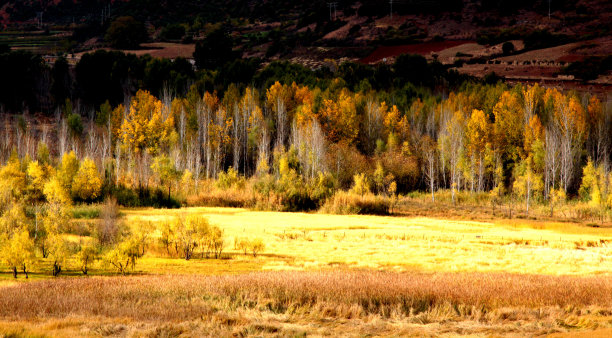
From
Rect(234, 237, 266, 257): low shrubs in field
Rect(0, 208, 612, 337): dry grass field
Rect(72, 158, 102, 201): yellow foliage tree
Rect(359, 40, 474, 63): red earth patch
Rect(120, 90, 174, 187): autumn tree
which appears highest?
Rect(359, 40, 474, 63): red earth patch

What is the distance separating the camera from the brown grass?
21.8 m

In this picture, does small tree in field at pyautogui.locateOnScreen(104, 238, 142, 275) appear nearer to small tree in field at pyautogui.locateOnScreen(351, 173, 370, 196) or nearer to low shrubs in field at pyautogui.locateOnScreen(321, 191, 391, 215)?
low shrubs in field at pyautogui.locateOnScreen(321, 191, 391, 215)

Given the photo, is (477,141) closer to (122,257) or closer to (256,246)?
(256,246)

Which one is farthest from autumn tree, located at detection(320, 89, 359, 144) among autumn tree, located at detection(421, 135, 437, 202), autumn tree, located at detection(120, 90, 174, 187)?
autumn tree, located at detection(120, 90, 174, 187)

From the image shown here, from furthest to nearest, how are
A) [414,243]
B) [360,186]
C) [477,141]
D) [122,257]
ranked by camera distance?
[477,141]
[360,186]
[414,243]
[122,257]

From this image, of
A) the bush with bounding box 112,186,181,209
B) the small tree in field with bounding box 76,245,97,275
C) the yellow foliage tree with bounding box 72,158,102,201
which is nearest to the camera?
the small tree in field with bounding box 76,245,97,275

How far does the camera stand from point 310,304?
2453 cm

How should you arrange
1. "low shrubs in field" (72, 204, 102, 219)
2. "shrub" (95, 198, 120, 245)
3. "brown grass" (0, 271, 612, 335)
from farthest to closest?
1. "low shrubs in field" (72, 204, 102, 219)
2. "shrub" (95, 198, 120, 245)
3. "brown grass" (0, 271, 612, 335)

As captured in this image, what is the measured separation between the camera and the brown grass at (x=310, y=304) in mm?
21828

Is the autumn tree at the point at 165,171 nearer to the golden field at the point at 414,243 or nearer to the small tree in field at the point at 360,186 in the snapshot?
the golden field at the point at 414,243

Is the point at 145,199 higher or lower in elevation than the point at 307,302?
higher

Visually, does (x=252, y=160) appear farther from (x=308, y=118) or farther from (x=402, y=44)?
(x=402, y=44)

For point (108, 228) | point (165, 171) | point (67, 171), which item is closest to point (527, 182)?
point (165, 171)

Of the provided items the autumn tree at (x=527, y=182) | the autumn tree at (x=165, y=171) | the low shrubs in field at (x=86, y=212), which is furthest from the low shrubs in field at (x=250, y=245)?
the autumn tree at (x=527, y=182)
